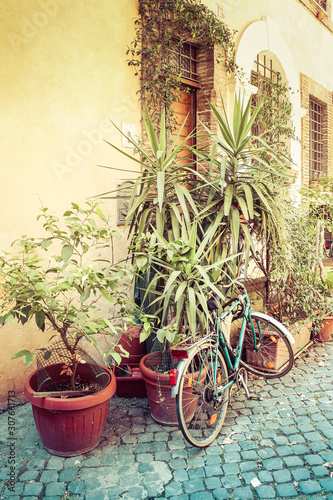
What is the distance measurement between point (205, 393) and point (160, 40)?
3.75 m

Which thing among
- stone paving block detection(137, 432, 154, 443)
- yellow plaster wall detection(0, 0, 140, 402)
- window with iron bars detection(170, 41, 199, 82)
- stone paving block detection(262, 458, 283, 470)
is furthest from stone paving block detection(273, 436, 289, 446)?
window with iron bars detection(170, 41, 199, 82)

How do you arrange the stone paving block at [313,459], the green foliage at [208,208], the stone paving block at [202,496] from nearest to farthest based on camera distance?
the stone paving block at [202,496]
the stone paving block at [313,459]
the green foliage at [208,208]

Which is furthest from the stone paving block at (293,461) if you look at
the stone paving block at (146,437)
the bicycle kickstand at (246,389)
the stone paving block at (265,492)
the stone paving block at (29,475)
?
the stone paving block at (29,475)

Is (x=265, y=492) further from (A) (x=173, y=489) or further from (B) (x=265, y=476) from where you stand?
(A) (x=173, y=489)

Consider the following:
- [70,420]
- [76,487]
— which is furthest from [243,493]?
[70,420]

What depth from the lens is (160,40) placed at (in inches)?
177

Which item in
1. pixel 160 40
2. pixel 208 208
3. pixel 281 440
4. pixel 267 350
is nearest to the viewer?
pixel 281 440

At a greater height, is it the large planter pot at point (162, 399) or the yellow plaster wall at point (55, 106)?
the yellow plaster wall at point (55, 106)

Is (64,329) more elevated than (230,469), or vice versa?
(64,329)

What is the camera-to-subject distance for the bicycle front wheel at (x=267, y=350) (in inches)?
157

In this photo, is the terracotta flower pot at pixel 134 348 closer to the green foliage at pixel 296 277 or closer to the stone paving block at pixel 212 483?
the stone paving block at pixel 212 483

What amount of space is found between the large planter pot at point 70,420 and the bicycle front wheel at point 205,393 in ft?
1.98

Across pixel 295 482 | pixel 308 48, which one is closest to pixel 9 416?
pixel 295 482

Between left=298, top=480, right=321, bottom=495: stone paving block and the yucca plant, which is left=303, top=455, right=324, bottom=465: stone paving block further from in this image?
the yucca plant
